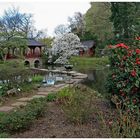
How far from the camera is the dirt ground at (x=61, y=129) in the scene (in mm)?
4148

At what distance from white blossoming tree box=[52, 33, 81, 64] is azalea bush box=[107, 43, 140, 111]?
22.6 meters

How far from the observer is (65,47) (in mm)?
29609

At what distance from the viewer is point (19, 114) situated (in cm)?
455

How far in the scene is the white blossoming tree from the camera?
29219mm

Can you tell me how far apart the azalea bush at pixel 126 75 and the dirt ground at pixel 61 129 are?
20.4 inches

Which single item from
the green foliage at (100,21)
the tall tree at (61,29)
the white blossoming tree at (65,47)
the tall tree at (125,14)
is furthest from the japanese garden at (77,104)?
the tall tree at (61,29)

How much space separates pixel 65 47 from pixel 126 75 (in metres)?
24.5

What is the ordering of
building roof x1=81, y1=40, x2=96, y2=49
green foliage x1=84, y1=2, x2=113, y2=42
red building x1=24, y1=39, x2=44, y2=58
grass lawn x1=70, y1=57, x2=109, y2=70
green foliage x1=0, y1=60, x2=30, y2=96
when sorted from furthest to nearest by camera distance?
building roof x1=81, y1=40, x2=96, y2=49
green foliage x1=84, y1=2, x2=113, y2=42
red building x1=24, y1=39, x2=44, y2=58
grass lawn x1=70, y1=57, x2=109, y2=70
green foliage x1=0, y1=60, x2=30, y2=96

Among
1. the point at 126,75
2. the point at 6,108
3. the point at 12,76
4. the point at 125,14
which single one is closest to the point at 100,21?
the point at 125,14

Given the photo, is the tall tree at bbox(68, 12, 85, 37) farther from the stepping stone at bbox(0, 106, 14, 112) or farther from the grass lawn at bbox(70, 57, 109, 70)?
the stepping stone at bbox(0, 106, 14, 112)

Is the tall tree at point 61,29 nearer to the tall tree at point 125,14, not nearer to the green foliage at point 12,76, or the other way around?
the tall tree at point 125,14

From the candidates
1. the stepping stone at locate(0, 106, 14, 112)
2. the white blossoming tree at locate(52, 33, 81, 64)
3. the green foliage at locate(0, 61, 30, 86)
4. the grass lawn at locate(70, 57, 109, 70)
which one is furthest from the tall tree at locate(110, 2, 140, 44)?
the stepping stone at locate(0, 106, 14, 112)

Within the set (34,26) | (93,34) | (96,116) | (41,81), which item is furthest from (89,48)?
(96,116)

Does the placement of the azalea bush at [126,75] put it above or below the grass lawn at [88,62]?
above
